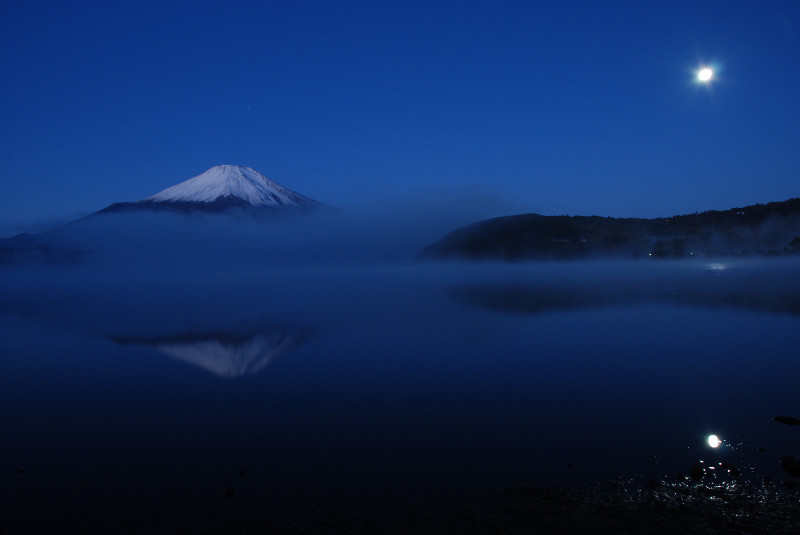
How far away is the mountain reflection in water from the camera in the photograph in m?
16.4

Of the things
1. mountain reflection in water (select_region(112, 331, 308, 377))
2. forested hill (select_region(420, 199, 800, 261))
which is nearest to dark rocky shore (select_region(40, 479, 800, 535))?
mountain reflection in water (select_region(112, 331, 308, 377))

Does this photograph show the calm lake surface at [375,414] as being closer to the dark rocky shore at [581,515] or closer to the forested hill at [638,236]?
the dark rocky shore at [581,515]

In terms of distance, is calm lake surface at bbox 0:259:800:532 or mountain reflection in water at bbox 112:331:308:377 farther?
mountain reflection in water at bbox 112:331:308:377

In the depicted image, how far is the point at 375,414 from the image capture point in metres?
10.3

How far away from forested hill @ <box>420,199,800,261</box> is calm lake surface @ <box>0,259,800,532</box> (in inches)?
4335

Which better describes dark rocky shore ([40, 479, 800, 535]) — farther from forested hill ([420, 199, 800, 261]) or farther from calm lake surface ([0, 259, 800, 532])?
forested hill ([420, 199, 800, 261])

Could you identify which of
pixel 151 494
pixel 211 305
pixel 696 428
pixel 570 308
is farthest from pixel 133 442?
pixel 211 305

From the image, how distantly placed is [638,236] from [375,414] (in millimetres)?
138930

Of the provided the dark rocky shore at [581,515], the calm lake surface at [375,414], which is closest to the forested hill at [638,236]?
the calm lake surface at [375,414]

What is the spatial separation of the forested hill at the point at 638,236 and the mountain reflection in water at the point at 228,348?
113 meters

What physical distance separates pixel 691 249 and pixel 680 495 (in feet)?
449

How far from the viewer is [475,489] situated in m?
6.72

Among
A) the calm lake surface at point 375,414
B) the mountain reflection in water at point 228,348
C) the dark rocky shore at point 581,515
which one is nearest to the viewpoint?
the dark rocky shore at point 581,515

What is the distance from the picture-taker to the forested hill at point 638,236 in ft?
387
